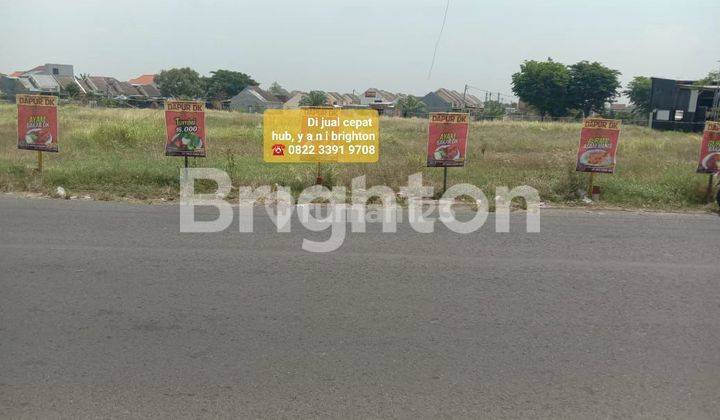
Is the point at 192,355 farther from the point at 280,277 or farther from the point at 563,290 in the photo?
the point at 563,290

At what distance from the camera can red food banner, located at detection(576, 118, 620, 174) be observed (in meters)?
10.9

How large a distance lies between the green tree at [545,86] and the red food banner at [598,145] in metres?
62.1

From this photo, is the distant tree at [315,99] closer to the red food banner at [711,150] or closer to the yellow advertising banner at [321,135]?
the yellow advertising banner at [321,135]

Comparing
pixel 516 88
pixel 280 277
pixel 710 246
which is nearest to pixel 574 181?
pixel 710 246

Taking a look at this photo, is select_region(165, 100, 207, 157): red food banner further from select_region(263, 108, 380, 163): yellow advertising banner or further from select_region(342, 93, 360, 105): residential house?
select_region(342, 93, 360, 105): residential house

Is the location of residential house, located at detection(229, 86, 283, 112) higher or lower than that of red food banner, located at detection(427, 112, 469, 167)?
higher

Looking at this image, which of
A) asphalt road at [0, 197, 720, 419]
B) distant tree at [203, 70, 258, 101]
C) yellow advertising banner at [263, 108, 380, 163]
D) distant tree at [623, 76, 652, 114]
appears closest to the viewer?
asphalt road at [0, 197, 720, 419]

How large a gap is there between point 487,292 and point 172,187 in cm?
738

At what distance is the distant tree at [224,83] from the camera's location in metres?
95.4

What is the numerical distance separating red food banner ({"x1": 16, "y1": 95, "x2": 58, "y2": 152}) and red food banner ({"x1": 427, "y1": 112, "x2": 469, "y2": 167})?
7.32 meters

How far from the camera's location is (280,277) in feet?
19.4

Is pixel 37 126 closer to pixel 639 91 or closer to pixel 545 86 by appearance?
pixel 545 86

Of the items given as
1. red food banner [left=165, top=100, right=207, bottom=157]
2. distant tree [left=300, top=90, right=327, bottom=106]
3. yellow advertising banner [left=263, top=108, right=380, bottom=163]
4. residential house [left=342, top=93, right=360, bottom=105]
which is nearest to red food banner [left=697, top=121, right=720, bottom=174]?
yellow advertising banner [left=263, top=108, right=380, bottom=163]

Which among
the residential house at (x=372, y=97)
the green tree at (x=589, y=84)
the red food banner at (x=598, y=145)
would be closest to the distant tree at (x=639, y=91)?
the green tree at (x=589, y=84)
